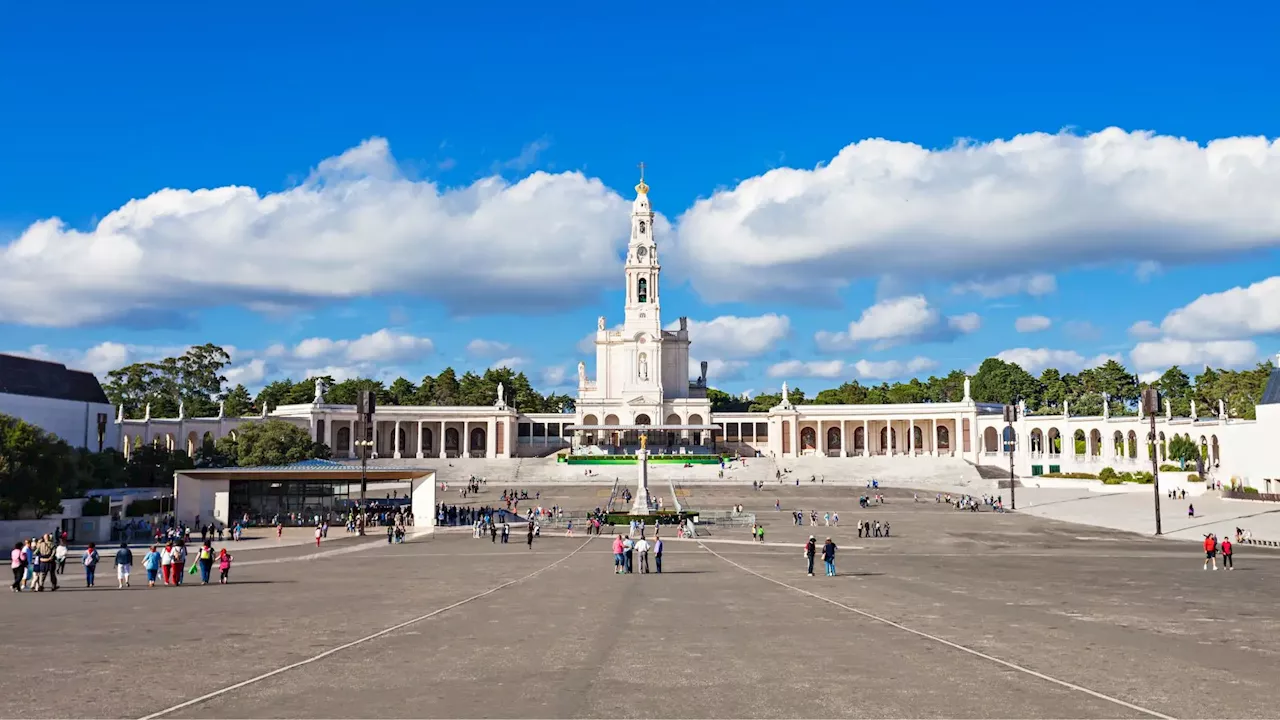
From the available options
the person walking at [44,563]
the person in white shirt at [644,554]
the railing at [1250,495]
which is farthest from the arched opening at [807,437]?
the person walking at [44,563]

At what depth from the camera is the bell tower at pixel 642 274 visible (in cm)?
12975

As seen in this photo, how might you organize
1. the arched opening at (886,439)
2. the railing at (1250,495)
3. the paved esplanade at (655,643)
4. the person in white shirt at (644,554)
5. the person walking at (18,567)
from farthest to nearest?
the arched opening at (886,439)
the railing at (1250,495)
the person in white shirt at (644,554)
the person walking at (18,567)
the paved esplanade at (655,643)

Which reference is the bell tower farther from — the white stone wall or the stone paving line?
the stone paving line

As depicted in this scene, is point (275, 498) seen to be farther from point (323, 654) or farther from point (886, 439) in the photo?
point (886, 439)

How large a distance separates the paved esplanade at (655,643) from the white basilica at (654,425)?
247 ft

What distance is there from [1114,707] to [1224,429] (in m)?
77.5

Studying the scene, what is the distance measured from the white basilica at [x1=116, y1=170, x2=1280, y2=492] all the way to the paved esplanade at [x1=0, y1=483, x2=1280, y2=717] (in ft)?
247

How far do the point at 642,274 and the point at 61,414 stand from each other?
71.9m

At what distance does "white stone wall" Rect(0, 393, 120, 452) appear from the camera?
2849 inches

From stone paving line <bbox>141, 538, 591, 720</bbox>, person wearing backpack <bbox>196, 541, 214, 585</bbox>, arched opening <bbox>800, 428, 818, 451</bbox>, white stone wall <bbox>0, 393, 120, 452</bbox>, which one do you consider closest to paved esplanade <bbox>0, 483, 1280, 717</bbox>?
stone paving line <bbox>141, 538, 591, 720</bbox>

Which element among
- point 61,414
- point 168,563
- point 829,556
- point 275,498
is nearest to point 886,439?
point 275,498

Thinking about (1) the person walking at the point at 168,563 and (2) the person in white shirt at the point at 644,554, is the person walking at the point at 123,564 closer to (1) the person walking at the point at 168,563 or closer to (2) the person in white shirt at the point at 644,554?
(1) the person walking at the point at 168,563

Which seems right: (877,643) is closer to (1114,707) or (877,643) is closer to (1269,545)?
(1114,707)

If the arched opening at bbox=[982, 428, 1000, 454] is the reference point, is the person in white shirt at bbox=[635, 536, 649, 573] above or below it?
below
